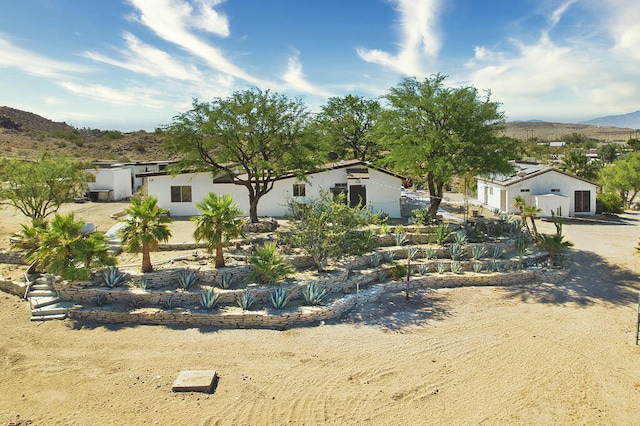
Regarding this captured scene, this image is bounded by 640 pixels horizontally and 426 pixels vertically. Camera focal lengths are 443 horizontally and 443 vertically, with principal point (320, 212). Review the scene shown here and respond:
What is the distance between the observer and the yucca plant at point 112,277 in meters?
14.7

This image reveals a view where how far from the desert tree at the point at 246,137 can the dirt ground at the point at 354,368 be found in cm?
908

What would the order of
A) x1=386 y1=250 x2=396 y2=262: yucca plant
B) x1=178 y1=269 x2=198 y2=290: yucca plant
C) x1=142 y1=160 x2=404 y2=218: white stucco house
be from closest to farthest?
x1=178 y1=269 x2=198 y2=290: yucca plant
x1=386 y1=250 x2=396 y2=262: yucca plant
x1=142 y1=160 x2=404 y2=218: white stucco house

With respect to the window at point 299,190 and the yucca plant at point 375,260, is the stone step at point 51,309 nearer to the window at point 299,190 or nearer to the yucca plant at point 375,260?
the yucca plant at point 375,260

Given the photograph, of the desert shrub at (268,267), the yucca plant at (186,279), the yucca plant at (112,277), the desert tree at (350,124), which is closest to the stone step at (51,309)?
the yucca plant at (112,277)

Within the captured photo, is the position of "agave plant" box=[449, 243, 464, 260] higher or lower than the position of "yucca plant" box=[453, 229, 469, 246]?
lower

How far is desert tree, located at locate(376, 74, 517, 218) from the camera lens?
2170 centimetres

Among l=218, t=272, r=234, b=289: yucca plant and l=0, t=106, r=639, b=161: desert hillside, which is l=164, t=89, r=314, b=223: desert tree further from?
l=0, t=106, r=639, b=161: desert hillside

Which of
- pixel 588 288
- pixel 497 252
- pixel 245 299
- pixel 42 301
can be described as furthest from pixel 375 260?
pixel 42 301

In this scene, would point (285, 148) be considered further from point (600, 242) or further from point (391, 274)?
point (600, 242)

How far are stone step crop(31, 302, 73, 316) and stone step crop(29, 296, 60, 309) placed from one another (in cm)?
13

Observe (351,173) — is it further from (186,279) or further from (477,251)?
(186,279)

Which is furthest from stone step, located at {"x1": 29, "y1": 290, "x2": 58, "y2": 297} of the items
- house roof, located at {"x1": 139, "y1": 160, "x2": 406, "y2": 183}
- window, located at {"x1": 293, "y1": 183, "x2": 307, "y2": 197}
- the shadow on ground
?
the shadow on ground

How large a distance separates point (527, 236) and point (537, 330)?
424 inches

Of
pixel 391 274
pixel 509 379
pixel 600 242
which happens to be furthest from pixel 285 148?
pixel 600 242
